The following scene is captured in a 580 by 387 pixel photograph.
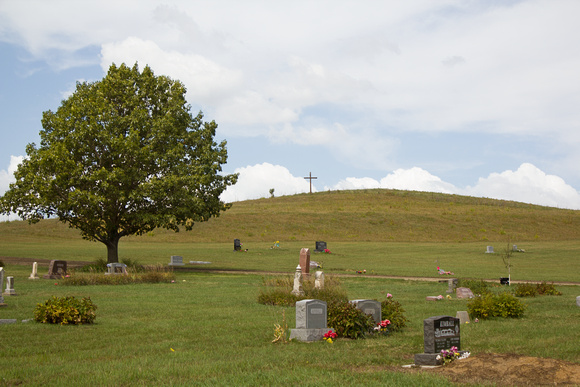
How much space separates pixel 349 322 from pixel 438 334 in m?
3.11

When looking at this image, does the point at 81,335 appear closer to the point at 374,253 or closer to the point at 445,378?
the point at 445,378

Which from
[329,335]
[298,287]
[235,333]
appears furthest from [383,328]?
[298,287]

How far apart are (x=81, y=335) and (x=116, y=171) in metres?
23.6

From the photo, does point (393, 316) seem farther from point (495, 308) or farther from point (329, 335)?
point (495, 308)

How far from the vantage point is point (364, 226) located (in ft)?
303

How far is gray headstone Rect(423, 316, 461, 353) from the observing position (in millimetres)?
11492

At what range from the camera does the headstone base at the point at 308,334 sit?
1388 cm

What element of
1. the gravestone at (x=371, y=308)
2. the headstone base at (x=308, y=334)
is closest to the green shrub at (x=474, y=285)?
the gravestone at (x=371, y=308)

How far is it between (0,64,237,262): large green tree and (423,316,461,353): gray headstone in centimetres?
2812

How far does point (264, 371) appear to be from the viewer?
1032 cm

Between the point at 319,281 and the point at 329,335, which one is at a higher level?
the point at 319,281

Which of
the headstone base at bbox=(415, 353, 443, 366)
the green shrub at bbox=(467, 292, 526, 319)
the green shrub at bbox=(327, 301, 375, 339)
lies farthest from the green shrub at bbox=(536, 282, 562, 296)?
the headstone base at bbox=(415, 353, 443, 366)

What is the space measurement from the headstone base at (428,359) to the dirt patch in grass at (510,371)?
0.70 ft

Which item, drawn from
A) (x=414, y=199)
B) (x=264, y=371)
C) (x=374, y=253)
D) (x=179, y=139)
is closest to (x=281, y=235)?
(x=374, y=253)
